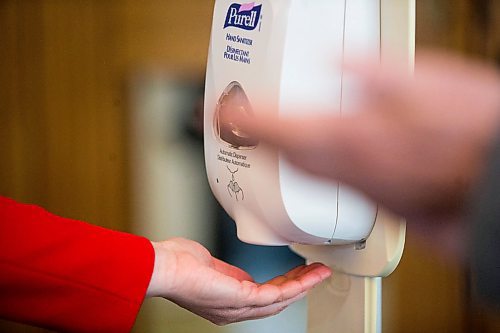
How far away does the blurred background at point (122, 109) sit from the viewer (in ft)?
3.96

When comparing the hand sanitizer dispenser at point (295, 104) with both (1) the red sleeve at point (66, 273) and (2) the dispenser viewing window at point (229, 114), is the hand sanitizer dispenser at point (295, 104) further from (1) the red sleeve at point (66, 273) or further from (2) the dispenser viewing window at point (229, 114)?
(1) the red sleeve at point (66, 273)

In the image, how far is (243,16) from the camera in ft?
1.91

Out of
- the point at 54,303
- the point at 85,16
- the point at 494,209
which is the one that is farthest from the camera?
the point at 85,16

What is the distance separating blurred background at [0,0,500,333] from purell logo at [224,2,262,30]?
0.60 m

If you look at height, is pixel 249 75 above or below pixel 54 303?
above

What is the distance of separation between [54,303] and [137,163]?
718mm

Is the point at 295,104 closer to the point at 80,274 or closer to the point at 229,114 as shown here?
the point at 229,114

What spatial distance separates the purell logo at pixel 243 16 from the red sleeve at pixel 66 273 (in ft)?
0.70

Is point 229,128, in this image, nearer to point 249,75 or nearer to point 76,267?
point 249,75

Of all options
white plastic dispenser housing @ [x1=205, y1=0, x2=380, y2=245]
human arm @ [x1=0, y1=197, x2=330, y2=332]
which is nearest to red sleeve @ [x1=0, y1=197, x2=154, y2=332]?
human arm @ [x1=0, y1=197, x2=330, y2=332]

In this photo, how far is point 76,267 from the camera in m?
0.51

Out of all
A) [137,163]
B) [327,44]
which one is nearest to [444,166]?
[327,44]

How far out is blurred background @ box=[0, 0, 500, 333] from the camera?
121cm

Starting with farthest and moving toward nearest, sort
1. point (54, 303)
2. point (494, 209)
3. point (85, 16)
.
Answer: point (85, 16) < point (54, 303) < point (494, 209)
